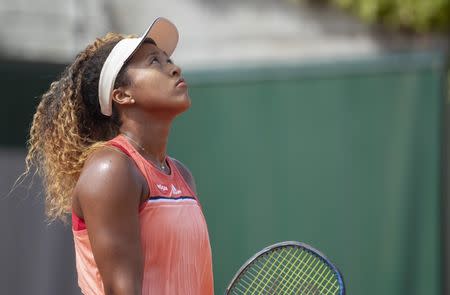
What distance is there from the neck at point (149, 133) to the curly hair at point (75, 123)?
71 millimetres

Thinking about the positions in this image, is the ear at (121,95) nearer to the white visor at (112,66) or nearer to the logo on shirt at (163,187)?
the white visor at (112,66)

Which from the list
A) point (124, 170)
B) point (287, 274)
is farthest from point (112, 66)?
point (287, 274)

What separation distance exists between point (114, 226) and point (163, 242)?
0.52 ft

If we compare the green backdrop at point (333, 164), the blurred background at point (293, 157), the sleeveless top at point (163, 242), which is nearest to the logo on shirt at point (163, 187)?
the sleeveless top at point (163, 242)

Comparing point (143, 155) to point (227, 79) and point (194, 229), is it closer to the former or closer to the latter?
point (194, 229)

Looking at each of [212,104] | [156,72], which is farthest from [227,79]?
[156,72]

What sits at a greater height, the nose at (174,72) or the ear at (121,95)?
the nose at (174,72)

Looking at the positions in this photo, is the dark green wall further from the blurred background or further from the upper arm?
the upper arm

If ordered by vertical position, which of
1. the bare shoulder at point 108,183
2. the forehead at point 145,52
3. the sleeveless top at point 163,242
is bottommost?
the sleeveless top at point 163,242

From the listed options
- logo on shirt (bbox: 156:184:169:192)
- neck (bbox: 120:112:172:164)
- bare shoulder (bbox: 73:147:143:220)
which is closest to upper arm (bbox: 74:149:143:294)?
bare shoulder (bbox: 73:147:143:220)

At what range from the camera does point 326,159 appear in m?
5.87

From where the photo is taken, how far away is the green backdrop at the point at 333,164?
18.5ft

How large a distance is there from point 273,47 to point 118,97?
4.72 m

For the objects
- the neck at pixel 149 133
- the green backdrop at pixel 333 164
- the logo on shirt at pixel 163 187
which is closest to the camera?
the logo on shirt at pixel 163 187
